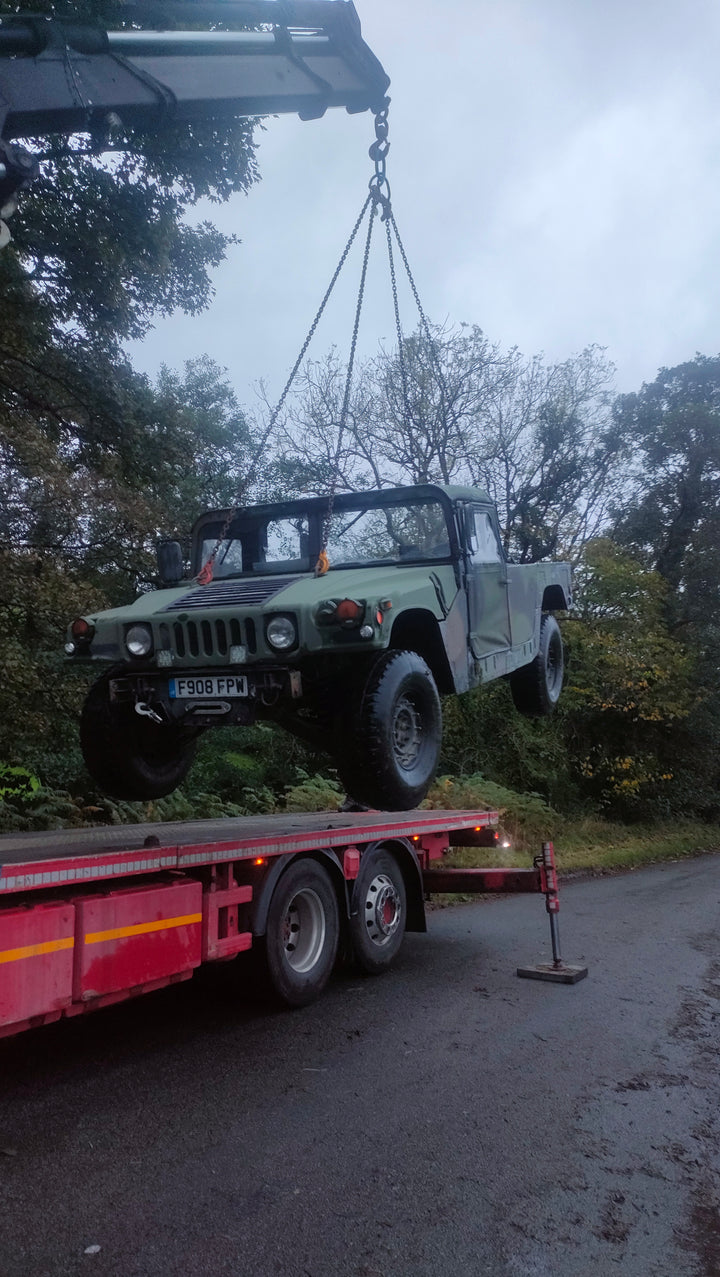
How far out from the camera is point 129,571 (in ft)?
37.7

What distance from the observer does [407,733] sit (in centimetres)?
541

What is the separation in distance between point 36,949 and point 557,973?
13.5ft

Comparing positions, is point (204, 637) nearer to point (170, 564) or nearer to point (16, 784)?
point (170, 564)

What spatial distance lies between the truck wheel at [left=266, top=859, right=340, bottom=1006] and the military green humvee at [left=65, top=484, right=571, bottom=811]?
106cm

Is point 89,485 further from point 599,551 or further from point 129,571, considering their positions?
point 599,551

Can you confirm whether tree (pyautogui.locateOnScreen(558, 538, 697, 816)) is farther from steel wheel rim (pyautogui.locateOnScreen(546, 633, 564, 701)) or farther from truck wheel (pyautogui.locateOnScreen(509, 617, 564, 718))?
truck wheel (pyautogui.locateOnScreen(509, 617, 564, 718))

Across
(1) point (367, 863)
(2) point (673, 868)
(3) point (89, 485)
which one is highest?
(3) point (89, 485)

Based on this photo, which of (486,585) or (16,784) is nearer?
(486,585)

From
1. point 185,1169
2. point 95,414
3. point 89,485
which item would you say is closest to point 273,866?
point 185,1169

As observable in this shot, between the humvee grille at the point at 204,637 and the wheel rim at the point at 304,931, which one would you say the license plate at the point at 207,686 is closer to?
the humvee grille at the point at 204,637

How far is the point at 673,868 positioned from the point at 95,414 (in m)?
11.2

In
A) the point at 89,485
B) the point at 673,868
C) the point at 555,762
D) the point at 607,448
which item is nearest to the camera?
the point at 89,485

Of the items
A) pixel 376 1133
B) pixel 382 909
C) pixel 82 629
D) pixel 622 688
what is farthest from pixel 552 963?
pixel 622 688

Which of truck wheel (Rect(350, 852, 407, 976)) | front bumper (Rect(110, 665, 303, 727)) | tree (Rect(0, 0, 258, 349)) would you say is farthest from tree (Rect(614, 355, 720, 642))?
front bumper (Rect(110, 665, 303, 727))
